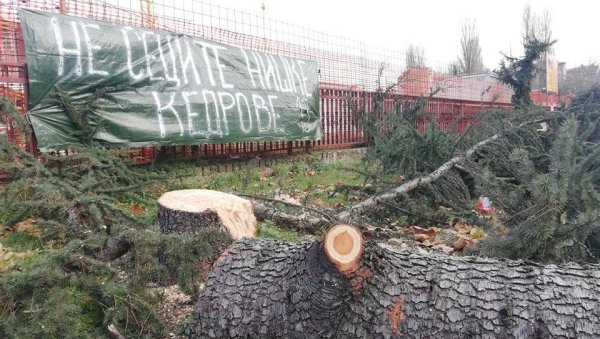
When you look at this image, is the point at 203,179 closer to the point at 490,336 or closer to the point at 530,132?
the point at 530,132

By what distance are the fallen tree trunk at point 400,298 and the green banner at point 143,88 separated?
4.24m

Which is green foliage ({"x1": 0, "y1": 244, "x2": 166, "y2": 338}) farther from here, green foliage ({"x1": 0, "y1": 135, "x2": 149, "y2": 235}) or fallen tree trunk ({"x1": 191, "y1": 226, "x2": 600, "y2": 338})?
green foliage ({"x1": 0, "y1": 135, "x2": 149, "y2": 235})

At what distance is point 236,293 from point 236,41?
6659 mm

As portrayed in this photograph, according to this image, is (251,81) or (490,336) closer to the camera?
(490,336)

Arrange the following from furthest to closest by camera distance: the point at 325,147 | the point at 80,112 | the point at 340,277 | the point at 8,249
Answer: the point at 325,147 → the point at 80,112 → the point at 8,249 → the point at 340,277

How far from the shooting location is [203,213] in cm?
282

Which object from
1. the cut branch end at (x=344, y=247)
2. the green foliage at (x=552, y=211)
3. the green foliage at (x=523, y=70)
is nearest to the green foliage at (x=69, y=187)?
the cut branch end at (x=344, y=247)

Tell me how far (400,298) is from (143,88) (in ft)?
17.1

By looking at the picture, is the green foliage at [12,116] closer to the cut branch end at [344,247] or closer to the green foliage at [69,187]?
the green foliage at [69,187]

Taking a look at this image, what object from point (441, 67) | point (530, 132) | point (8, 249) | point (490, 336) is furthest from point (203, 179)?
point (441, 67)

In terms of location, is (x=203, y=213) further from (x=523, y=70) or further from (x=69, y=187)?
(x=523, y=70)

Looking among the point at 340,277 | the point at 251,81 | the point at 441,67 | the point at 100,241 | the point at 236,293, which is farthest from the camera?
the point at 441,67

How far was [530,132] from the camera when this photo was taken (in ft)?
17.2

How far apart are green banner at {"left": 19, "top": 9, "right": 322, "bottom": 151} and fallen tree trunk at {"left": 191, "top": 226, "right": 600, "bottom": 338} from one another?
167 inches
